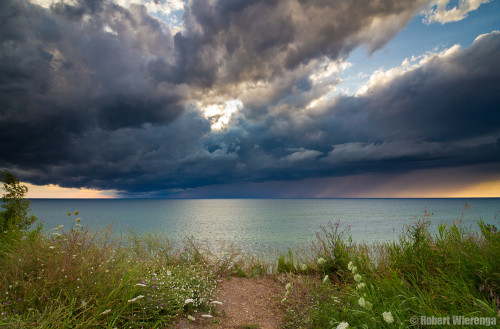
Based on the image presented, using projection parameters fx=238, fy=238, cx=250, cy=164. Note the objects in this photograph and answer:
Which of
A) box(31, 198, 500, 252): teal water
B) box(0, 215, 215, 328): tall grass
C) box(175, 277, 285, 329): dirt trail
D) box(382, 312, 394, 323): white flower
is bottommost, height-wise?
box(31, 198, 500, 252): teal water

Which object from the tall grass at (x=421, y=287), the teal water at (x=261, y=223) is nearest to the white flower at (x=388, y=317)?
the tall grass at (x=421, y=287)

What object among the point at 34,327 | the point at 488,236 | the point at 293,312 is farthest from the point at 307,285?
the point at 34,327

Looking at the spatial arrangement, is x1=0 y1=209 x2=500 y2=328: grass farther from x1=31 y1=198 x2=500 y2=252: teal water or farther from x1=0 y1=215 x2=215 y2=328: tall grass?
x1=31 y1=198 x2=500 y2=252: teal water

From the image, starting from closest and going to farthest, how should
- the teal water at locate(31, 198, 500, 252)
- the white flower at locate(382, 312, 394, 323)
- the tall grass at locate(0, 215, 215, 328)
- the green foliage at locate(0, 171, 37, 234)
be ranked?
the white flower at locate(382, 312, 394, 323) → the tall grass at locate(0, 215, 215, 328) → the green foliage at locate(0, 171, 37, 234) → the teal water at locate(31, 198, 500, 252)

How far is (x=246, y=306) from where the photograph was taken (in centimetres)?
625

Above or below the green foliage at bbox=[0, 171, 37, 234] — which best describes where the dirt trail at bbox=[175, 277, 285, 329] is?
below

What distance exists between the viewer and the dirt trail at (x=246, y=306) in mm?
5229

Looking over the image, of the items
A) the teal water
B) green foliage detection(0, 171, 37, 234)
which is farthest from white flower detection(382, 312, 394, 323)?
green foliage detection(0, 171, 37, 234)

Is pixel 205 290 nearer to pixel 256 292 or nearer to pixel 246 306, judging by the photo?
pixel 246 306

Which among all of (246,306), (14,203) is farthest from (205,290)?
(14,203)

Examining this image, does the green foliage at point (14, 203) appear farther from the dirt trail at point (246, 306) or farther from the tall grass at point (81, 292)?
the dirt trail at point (246, 306)

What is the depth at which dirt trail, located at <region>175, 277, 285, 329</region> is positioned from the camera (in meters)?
5.23

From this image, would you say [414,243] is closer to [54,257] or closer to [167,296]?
[167,296]

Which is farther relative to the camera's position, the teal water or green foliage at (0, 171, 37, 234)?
the teal water
